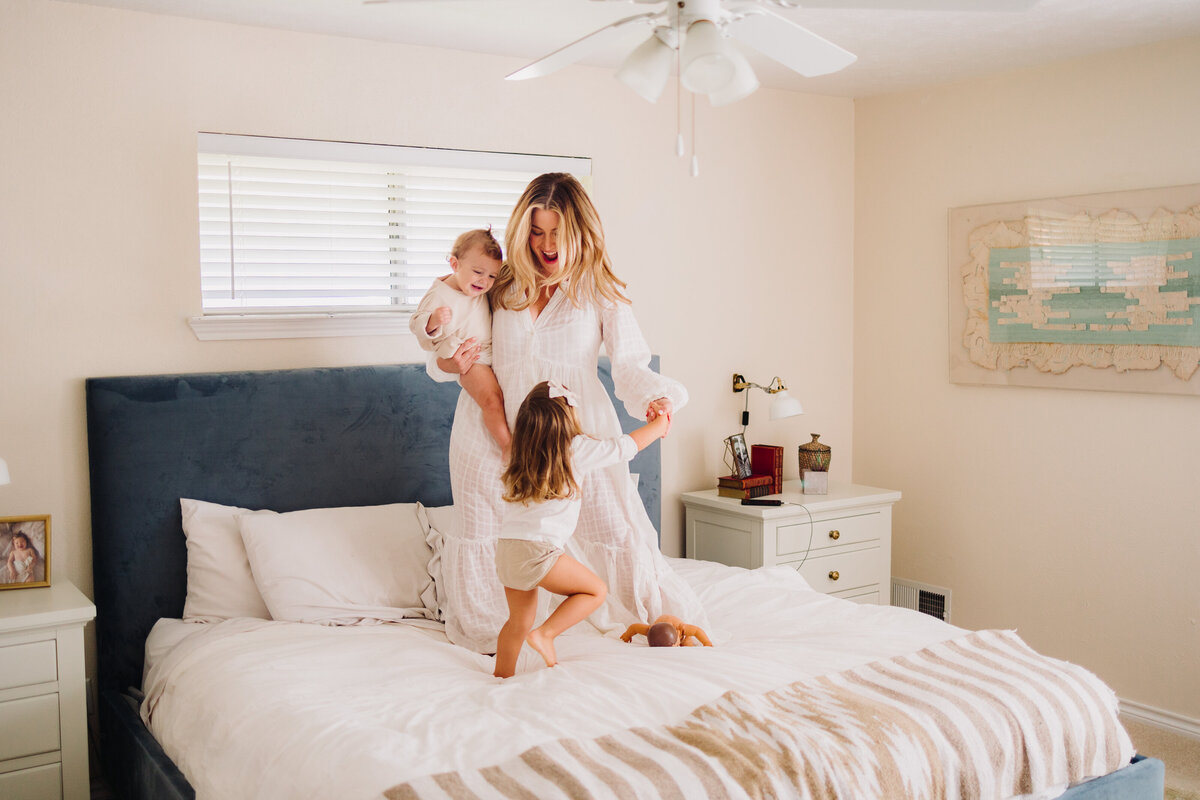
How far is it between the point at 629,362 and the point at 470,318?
17.4 inches

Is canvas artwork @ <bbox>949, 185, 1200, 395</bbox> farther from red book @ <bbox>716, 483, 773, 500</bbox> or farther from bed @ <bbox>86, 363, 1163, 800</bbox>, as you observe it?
bed @ <bbox>86, 363, 1163, 800</bbox>

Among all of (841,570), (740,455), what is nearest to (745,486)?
(740,455)

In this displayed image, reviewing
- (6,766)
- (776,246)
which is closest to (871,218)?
(776,246)

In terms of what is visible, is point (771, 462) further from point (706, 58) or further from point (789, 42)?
point (706, 58)

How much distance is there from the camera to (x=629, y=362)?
8.41ft

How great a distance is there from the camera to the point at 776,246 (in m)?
4.07

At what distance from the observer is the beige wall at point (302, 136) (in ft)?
8.86

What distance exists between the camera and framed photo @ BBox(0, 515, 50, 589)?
100 inches

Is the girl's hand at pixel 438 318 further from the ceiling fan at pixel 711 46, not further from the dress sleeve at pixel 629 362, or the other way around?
the ceiling fan at pixel 711 46

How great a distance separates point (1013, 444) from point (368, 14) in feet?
9.13

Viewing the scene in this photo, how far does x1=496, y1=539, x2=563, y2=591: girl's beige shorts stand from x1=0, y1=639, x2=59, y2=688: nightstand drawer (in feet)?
3.75

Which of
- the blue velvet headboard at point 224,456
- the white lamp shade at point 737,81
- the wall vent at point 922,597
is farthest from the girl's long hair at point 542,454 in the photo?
the wall vent at point 922,597

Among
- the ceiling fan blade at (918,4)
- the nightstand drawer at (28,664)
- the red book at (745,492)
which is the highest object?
the ceiling fan blade at (918,4)

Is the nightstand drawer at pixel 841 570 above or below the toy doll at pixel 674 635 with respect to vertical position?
below
